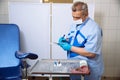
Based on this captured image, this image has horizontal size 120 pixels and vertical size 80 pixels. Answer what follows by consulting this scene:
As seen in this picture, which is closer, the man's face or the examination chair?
the man's face

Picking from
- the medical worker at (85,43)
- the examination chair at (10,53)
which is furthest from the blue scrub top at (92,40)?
the examination chair at (10,53)

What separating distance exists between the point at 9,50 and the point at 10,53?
0.14 feet

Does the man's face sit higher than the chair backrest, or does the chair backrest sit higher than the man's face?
the man's face

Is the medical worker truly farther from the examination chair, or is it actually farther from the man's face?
the examination chair

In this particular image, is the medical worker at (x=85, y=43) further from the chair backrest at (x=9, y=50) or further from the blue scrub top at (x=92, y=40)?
the chair backrest at (x=9, y=50)

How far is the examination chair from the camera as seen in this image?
2.52m

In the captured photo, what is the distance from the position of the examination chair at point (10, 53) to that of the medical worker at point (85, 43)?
849mm

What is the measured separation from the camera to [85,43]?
190 cm

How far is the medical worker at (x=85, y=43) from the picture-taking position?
72.9 inches

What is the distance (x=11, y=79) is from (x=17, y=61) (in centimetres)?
23

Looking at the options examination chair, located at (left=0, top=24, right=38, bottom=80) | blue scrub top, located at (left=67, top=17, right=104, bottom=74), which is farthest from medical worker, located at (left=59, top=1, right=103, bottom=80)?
examination chair, located at (left=0, top=24, right=38, bottom=80)

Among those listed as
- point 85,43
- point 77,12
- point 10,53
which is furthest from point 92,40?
point 10,53

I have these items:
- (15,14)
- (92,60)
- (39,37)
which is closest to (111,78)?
(39,37)

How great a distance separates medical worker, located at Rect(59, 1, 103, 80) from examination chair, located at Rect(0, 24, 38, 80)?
2.78ft
